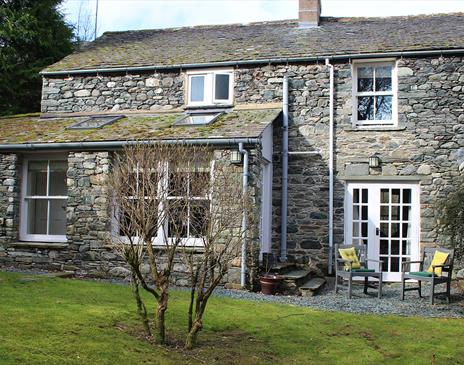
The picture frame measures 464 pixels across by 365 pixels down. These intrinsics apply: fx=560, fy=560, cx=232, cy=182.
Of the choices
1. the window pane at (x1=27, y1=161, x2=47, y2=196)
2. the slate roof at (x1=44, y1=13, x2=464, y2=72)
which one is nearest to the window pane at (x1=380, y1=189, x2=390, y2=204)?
the slate roof at (x1=44, y1=13, x2=464, y2=72)

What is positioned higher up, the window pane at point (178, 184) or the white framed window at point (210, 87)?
the white framed window at point (210, 87)

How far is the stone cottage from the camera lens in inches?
464

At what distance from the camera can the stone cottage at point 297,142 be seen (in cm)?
1179

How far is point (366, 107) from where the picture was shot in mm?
13219

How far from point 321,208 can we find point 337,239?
79cm

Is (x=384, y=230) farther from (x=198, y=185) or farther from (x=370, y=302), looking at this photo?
(x=198, y=185)

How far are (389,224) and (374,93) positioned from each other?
307cm

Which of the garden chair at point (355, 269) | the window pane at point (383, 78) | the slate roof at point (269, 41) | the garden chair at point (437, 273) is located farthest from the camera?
the slate roof at point (269, 41)

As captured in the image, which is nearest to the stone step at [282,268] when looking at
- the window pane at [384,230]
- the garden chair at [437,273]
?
the window pane at [384,230]

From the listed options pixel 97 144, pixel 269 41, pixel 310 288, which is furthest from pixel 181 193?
pixel 269 41

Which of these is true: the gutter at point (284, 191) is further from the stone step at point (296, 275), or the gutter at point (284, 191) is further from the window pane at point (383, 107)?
the window pane at point (383, 107)

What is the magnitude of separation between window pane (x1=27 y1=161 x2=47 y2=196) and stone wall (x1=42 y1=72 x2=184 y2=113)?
7.97ft

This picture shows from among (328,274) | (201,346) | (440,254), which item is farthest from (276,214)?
(201,346)

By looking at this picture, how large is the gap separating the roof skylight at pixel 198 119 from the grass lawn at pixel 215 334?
415cm
